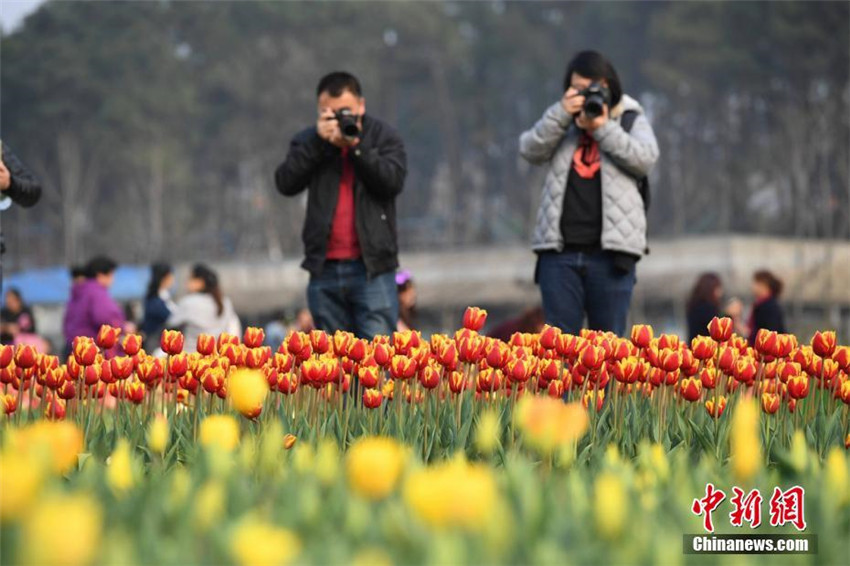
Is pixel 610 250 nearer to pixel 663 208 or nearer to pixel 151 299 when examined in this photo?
pixel 151 299

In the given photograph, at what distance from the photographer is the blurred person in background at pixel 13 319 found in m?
12.5

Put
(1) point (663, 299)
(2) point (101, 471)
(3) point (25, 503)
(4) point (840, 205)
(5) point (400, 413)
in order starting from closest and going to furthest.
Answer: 1. (3) point (25, 503)
2. (2) point (101, 471)
3. (5) point (400, 413)
4. (1) point (663, 299)
5. (4) point (840, 205)

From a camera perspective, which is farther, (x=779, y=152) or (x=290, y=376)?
(x=779, y=152)

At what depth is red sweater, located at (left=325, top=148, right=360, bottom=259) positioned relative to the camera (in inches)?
263

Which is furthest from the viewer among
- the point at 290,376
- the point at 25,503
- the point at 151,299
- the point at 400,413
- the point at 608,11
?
the point at 608,11

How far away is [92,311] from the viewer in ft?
36.4

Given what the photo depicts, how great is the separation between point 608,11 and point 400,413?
6429 centimetres

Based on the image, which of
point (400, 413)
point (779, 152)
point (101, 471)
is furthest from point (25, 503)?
point (779, 152)

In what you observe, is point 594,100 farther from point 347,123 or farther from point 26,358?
point 26,358

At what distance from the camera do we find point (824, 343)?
4809 millimetres

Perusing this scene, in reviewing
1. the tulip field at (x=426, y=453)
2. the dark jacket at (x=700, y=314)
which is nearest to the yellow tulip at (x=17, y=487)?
the tulip field at (x=426, y=453)

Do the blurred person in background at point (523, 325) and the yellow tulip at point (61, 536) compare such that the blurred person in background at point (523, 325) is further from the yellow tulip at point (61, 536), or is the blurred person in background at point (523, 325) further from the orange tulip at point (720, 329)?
the yellow tulip at point (61, 536)

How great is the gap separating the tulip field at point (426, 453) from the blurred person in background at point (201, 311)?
222 inches

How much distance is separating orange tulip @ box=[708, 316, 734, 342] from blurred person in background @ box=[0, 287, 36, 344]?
8.39 meters
